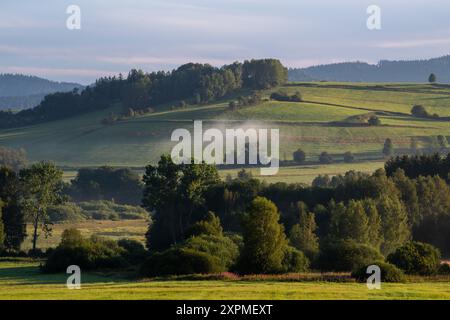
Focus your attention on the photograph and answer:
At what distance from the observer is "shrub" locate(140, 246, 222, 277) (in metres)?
59.5

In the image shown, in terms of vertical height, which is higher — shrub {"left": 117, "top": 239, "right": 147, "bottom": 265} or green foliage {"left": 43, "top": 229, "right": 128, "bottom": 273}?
green foliage {"left": 43, "top": 229, "right": 128, "bottom": 273}

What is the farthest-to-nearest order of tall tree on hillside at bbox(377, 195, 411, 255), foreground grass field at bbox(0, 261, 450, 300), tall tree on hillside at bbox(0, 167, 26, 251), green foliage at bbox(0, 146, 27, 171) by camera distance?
1. green foliage at bbox(0, 146, 27, 171)
2. tall tree on hillside at bbox(0, 167, 26, 251)
3. tall tree on hillside at bbox(377, 195, 411, 255)
4. foreground grass field at bbox(0, 261, 450, 300)

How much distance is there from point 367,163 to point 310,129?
22.1 m

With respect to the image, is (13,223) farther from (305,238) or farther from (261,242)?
(261,242)

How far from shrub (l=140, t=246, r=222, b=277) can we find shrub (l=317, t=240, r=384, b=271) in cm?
767

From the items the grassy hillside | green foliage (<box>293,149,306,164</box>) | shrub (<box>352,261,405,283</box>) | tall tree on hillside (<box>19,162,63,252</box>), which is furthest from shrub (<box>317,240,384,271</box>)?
green foliage (<box>293,149,306,164</box>)

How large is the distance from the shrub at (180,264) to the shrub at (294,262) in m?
4.40

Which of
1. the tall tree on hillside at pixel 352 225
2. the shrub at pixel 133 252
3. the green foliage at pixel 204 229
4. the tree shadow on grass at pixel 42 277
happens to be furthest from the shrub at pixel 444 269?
the shrub at pixel 133 252

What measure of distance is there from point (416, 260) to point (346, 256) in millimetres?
5260

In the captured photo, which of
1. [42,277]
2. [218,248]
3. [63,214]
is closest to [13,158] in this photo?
[63,214]

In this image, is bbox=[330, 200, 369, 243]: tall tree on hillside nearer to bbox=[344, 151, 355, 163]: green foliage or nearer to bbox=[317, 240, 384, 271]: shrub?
bbox=[317, 240, 384, 271]: shrub
